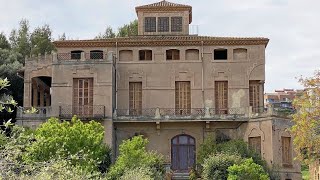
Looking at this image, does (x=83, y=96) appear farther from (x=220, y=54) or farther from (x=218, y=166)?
(x=218, y=166)

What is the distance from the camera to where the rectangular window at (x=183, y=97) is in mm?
42094

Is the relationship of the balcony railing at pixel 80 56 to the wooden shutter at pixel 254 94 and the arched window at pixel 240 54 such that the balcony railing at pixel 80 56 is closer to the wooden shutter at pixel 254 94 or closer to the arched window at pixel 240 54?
the arched window at pixel 240 54

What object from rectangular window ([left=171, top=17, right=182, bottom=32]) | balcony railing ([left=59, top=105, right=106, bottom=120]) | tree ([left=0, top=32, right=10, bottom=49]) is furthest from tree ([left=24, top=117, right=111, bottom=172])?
tree ([left=0, top=32, right=10, bottom=49])

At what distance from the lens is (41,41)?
5584 centimetres

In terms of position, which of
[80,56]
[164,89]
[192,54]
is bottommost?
[164,89]

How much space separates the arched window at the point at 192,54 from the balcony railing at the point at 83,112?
6.94m

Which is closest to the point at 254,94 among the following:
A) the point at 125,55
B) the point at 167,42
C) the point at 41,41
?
the point at 167,42

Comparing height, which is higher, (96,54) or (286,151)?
(96,54)

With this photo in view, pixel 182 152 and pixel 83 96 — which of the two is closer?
pixel 83 96

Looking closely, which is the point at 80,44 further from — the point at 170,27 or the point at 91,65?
the point at 170,27

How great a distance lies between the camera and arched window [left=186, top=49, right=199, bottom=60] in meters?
43.0

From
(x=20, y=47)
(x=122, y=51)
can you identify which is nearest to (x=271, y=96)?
(x=20, y=47)

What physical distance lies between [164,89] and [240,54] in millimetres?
5517

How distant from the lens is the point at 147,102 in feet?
138
